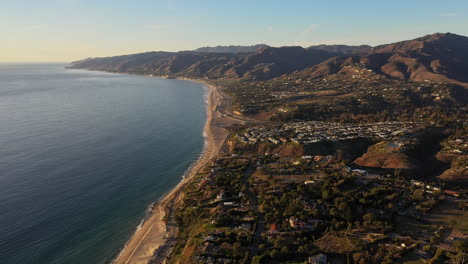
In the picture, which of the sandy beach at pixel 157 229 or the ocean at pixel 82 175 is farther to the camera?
the ocean at pixel 82 175

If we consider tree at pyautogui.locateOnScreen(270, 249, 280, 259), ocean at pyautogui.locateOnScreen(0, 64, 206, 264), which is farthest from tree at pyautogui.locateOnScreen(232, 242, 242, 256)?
ocean at pyautogui.locateOnScreen(0, 64, 206, 264)

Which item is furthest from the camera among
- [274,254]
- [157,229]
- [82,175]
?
[82,175]

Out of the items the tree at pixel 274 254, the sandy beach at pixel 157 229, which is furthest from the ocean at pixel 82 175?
the tree at pixel 274 254

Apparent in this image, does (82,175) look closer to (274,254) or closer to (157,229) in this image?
(157,229)

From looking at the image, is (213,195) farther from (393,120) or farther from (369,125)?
(393,120)

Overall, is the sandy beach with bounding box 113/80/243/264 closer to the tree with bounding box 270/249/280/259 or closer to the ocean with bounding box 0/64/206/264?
the ocean with bounding box 0/64/206/264

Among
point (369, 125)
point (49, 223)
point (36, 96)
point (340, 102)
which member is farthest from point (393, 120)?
point (36, 96)

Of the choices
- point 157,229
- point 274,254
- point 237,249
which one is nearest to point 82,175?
point 157,229

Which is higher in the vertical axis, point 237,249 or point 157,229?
point 237,249

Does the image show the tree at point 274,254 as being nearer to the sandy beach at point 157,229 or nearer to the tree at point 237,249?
the tree at point 237,249
